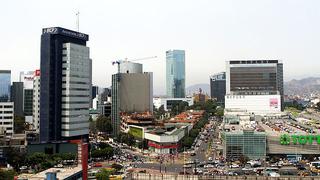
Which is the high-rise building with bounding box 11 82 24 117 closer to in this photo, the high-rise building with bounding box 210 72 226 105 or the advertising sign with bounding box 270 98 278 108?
the advertising sign with bounding box 270 98 278 108

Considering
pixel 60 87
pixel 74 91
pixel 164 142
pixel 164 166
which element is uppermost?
pixel 60 87

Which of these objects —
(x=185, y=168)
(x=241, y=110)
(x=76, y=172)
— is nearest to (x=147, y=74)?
(x=241, y=110)

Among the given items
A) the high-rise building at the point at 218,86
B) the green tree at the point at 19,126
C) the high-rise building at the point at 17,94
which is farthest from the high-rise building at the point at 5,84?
the high-rise building at the point at 218,86

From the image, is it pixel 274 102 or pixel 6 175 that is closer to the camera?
pixel 6 175

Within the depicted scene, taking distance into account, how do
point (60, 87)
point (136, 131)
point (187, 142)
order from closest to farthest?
point (60, 87) < point (187, 142) < point (136, 131)

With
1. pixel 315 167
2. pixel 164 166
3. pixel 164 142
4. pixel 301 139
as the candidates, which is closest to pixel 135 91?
pixel 164 142

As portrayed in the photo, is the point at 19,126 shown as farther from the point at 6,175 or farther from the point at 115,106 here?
the point at 6,175
